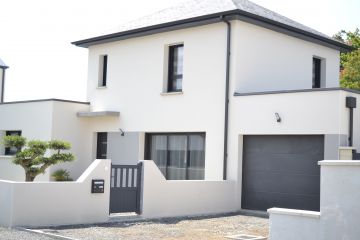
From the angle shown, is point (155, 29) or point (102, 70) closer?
point (155, 29)

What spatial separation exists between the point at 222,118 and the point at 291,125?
235 centimetres

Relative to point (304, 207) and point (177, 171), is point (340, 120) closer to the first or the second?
point (304, 207)

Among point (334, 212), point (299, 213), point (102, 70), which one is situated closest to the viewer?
point (334, 212)

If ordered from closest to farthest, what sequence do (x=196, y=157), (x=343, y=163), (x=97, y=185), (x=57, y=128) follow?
(x=343, y=163) < (x=97, y=185) < (x=196, y=157) < (x=57, y=128)

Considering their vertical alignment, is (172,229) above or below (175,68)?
below

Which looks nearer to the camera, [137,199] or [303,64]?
[137,199]

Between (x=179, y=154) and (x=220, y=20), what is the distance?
4.50 meters

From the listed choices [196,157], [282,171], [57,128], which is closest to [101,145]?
[57,128]

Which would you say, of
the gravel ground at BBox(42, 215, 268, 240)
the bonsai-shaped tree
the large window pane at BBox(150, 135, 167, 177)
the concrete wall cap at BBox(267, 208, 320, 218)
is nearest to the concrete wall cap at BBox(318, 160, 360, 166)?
the concrete wall cap at BBox(267, 208, 320, 218)

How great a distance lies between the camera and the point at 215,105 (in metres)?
17.0

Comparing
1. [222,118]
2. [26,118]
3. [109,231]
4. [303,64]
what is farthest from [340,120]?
[26,118]

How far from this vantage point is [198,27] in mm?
17766

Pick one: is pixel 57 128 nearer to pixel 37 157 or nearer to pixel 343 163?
pixel 37 157

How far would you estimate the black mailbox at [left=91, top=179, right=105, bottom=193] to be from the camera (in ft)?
43.8
